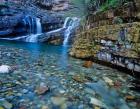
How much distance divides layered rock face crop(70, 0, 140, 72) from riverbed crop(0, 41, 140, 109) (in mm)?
364

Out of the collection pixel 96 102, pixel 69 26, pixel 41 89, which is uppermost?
pixel 69 26

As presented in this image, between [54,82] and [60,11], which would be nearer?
[54,82]

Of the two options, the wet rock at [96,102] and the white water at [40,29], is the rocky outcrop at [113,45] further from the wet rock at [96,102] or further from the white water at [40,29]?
the white water at [40,29]

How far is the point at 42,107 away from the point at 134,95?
160 cm

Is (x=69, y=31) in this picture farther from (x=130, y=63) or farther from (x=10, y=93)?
(x=10, y=93)

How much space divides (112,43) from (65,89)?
2268mm

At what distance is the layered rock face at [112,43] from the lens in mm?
5137

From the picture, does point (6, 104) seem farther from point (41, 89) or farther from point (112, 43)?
point (112, 43)

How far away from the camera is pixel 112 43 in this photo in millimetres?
5797

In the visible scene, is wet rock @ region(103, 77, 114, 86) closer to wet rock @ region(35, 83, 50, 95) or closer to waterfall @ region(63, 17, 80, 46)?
wet rock @ region(35, 83, 50, 95)

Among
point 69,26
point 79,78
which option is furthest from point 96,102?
point 69,26

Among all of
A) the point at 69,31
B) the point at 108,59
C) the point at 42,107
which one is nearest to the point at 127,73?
the point at 108,59

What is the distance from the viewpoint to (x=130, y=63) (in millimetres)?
5168

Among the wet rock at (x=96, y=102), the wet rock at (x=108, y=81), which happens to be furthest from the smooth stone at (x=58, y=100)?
the wet rock at (x=108, y=81)
